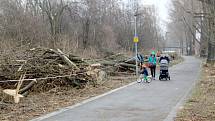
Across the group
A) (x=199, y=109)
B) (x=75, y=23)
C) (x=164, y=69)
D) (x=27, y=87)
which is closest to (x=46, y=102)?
(x=27, y=87)

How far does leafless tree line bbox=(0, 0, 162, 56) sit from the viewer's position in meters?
30.6

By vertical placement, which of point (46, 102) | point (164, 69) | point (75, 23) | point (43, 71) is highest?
point (75, 23)

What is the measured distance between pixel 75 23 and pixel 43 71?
30.8 meters

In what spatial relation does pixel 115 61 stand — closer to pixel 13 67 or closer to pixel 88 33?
pixel 13 67

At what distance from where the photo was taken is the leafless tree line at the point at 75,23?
100 ft

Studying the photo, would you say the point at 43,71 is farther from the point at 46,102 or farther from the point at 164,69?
Result: the point at 164,69

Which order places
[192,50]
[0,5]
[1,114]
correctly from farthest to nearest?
[192,50], [0,5], [1,114]

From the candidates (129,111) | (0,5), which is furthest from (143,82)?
(0,5)

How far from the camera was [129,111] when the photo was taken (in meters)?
11.4

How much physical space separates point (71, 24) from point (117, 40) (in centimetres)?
849

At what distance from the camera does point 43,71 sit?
16.2m

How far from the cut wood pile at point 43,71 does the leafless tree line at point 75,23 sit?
3.43 meters

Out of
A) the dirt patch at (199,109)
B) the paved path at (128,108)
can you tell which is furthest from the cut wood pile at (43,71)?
the dirt patch at (199,109)

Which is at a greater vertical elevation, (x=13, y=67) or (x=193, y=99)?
(x=13, y=67)
